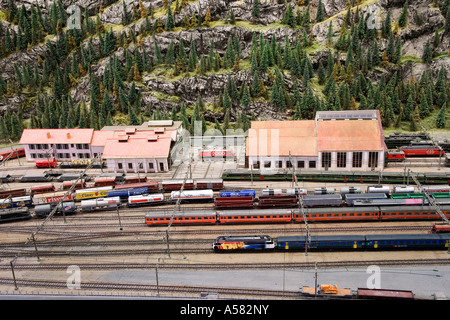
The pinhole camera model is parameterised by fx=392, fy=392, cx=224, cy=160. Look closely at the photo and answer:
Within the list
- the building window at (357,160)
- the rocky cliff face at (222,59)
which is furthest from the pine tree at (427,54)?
the building window at (357,160)

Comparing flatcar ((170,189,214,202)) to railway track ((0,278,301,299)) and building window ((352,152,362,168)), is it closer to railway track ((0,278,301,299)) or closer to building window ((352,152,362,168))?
railway track ((0,278,301,299))

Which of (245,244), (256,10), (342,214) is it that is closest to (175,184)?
(245,244)

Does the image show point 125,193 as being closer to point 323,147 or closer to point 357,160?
point 323,147

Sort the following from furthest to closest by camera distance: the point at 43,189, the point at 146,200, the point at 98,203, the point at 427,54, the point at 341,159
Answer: the point at 427,54, the point at 341,159, the point at 43,189, the point at 146,200, the point at 98,203

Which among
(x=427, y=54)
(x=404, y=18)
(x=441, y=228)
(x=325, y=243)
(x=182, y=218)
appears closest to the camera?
(x=325, y=243)

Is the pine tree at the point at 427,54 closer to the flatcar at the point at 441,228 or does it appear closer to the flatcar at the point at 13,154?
the flatcar at the point at 441,228

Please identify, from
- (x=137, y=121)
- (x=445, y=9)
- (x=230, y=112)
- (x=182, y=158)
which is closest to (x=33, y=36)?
(x=137, y=121)
